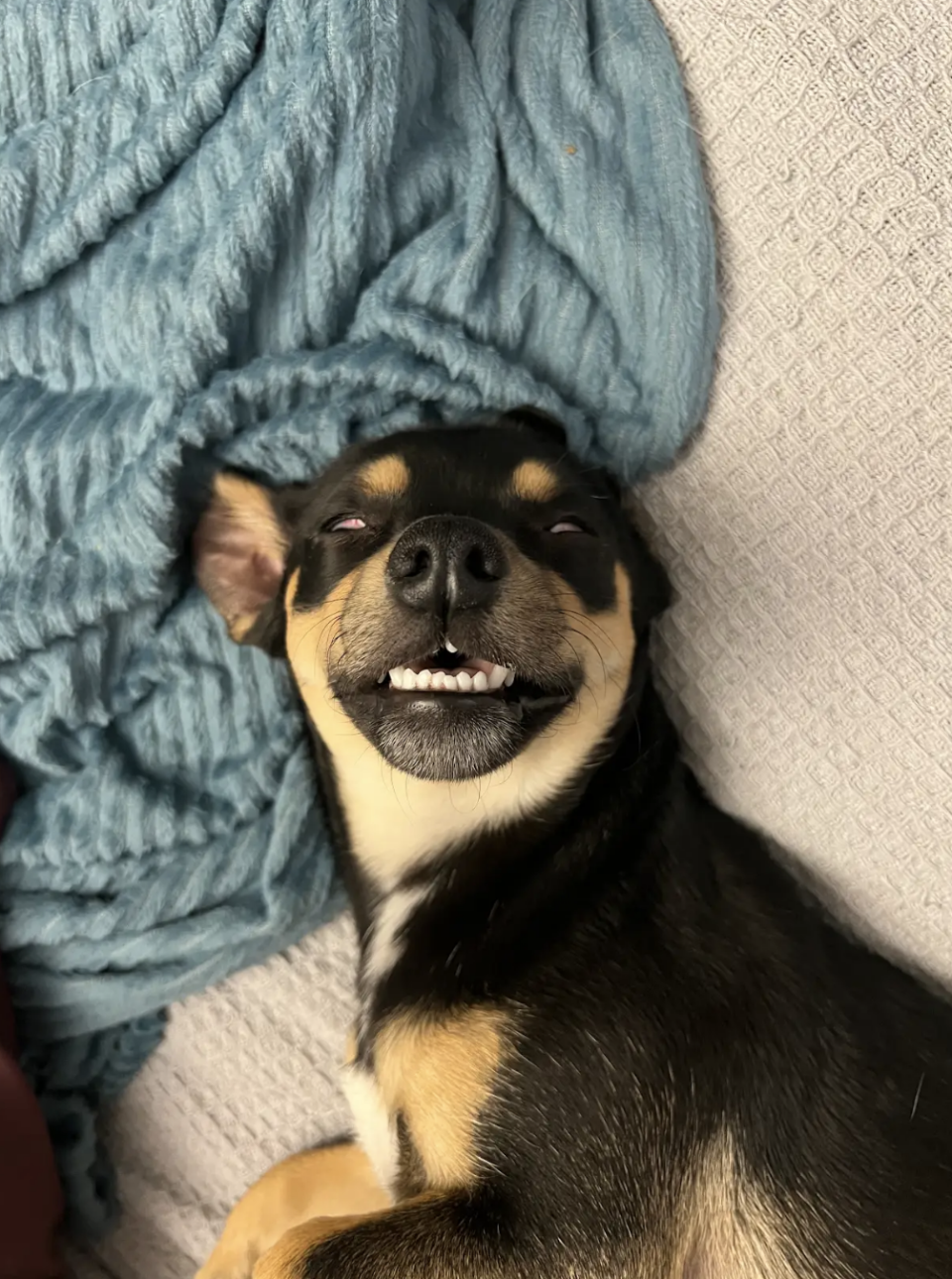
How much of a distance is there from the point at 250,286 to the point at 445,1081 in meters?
1.49

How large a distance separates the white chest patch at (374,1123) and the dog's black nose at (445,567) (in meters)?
0.91

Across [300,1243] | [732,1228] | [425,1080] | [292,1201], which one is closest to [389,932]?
[425,1080]

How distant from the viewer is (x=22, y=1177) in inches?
72.9

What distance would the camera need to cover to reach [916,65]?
1.50 metres

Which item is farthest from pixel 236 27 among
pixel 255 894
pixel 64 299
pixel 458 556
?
pixel 255 894

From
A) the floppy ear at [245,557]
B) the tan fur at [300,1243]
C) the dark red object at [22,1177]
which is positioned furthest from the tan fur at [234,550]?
the tan fur at [300,1243]

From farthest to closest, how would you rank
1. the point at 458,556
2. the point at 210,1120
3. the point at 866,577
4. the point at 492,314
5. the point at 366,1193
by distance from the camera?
1. the point at 210,1120
2. the point at 366,1193
3. the point at 492,314
4. the point at 866,577
5. the point at 458,556

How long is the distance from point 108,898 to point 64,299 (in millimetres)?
1261

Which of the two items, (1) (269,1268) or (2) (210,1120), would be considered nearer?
(1) (269,1268)

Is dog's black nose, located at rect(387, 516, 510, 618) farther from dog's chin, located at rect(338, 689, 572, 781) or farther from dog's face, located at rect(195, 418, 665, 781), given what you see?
dog's chin, located at rect(338, 689, 572, 781)

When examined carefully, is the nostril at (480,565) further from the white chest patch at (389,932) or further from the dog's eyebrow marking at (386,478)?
the white chest patch at (389,932)

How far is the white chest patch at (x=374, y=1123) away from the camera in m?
1.66

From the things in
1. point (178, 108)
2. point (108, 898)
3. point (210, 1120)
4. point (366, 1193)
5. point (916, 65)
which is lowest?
point (210, 1120)

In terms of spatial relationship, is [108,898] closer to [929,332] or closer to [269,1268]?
[269,1268]
